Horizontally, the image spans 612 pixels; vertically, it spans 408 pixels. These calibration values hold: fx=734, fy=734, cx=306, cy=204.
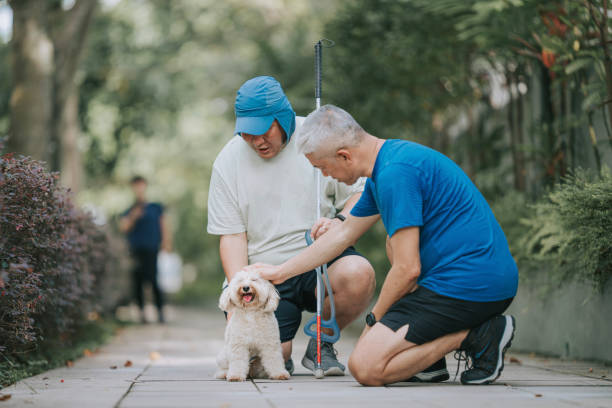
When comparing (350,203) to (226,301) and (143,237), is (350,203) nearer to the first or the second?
(226,301)

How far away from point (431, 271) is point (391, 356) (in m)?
0.50

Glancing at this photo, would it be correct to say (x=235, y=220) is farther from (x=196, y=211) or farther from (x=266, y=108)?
(x=196, y=211)

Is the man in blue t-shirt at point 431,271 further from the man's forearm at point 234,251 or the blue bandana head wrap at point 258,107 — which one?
the man's forearm at point 234,251

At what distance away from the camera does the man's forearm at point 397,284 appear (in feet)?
12.4

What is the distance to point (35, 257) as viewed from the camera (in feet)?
15.9

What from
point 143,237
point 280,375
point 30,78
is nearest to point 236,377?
point 280,375

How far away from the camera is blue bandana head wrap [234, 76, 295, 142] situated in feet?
14.8

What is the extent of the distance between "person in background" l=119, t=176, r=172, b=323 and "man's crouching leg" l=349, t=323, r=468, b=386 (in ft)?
26.3

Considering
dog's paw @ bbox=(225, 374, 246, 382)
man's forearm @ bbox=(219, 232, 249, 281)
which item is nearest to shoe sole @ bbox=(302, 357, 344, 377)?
dog's paw @ bbox=(225, 374, 246, 382)

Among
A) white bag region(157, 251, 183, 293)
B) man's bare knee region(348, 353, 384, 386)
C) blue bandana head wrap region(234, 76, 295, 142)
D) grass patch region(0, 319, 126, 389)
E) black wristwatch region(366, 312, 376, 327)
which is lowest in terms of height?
white bag region(157, 251, 183, 293)

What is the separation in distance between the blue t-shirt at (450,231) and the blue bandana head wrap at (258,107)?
0.91m

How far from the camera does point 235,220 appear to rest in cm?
489

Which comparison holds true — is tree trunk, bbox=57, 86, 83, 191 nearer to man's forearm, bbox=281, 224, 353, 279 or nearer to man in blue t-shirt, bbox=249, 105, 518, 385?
man's forearm, bbox=281, 224, 353, 279

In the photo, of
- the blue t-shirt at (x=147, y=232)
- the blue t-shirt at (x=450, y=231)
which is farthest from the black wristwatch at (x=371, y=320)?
the blue t-shirt at (x=147, y=232)
